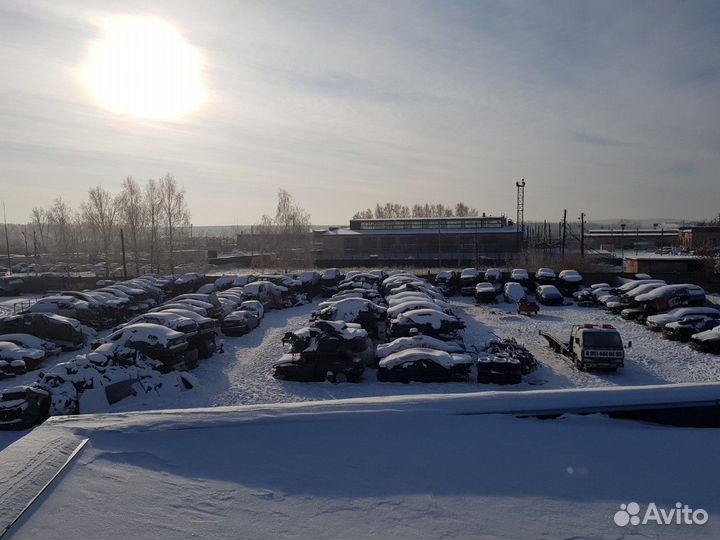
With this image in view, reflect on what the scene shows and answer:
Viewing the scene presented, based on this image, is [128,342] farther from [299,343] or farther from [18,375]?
[299,343]

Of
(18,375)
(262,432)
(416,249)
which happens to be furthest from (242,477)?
(416,249)

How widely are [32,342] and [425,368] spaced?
1258 cm

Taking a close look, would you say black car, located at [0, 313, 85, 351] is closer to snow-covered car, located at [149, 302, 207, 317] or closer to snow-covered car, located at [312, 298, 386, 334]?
snow-covered car, located at [149, 302, 207, 317]

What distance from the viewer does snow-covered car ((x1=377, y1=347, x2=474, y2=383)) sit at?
45.1ft

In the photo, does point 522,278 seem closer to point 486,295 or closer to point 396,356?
point 486,295

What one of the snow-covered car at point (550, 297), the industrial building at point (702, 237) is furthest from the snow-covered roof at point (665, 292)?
the industrial building at point (702, 237)

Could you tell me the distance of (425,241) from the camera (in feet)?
194

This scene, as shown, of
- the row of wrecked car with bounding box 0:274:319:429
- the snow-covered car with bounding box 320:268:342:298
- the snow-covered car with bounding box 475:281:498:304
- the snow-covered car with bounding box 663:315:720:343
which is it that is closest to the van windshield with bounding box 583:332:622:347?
the snow-covered car with bounding box 663:315:720:343

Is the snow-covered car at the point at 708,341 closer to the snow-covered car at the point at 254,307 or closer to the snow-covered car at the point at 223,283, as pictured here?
the snow-covered car at the point at 254,307

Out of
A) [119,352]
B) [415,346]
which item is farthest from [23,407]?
[415,346]

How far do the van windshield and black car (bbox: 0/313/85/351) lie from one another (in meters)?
16.7

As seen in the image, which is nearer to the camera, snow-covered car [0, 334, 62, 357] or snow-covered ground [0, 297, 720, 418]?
snow-covered ground [0, 297, 720, 418]

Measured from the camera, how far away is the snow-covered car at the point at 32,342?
1677 cm

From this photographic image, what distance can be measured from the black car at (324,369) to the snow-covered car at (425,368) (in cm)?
69
